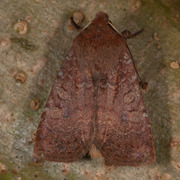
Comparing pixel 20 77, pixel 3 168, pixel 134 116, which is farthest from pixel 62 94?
pixel 3 168

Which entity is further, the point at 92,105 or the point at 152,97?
the point at 92,105

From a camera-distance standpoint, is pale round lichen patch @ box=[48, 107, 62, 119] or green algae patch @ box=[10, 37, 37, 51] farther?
pale round lichen patch @ box=[48, 107, 62, 119]

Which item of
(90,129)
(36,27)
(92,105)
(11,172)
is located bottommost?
(11,172)

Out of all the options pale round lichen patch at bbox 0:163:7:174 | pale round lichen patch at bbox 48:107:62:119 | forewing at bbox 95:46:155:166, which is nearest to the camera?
pale round lichen patch at bbox 0:163:7:174

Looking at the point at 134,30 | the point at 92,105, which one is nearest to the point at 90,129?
the point at 92,105

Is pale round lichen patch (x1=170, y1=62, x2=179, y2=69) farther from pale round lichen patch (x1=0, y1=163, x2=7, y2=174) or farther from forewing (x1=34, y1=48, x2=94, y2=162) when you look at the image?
pale round lichen patch (x1=0, y1=163, x2=7, y2=174)

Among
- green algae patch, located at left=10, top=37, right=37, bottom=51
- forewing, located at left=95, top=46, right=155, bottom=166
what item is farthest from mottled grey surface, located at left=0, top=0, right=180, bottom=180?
forewing, located at left=95, top=46, right=155, bottom=166

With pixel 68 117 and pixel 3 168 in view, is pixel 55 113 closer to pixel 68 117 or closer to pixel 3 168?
pixel 68 117

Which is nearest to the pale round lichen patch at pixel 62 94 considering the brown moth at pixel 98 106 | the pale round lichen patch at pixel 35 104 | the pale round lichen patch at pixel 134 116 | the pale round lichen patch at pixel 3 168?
the brown moth at pixel 98 106

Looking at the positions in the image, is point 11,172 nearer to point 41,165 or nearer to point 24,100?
point 41,165
